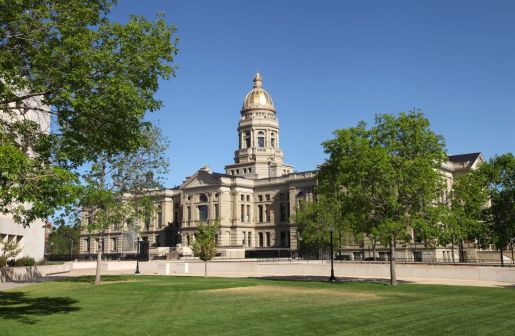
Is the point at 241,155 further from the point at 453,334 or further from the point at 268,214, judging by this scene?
the point at 453,334

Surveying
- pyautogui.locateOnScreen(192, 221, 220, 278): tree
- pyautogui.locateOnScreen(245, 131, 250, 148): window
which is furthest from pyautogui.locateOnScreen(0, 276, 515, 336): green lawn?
pyautogui.locateOnScreen(245, 131, 250, 148): window

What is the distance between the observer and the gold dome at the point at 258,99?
131 meters

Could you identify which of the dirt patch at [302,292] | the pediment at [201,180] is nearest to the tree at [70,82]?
the dirt patch at [302,292]

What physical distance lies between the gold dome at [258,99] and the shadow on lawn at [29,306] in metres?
105

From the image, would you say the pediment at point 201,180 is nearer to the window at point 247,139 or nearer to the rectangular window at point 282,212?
the rectangular window at point 282,212

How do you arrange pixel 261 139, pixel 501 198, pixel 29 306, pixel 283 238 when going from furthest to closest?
pixel 261 139
pixel 283 238
pixel 501 198
pixel 29 306

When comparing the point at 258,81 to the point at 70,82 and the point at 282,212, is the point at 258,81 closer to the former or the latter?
the point at 282,212

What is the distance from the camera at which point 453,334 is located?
15.6 metres

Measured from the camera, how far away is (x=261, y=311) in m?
20.6

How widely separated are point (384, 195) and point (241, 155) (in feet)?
314

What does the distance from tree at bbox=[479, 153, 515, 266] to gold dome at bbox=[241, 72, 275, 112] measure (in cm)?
7500

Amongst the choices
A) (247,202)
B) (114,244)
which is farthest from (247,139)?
(114,244)

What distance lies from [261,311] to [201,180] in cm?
9179

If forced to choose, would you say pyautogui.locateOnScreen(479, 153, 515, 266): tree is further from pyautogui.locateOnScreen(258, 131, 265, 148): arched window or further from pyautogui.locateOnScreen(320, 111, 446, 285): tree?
pyautogui.locateOnScreen(258, 131, 265, 148): arched window
